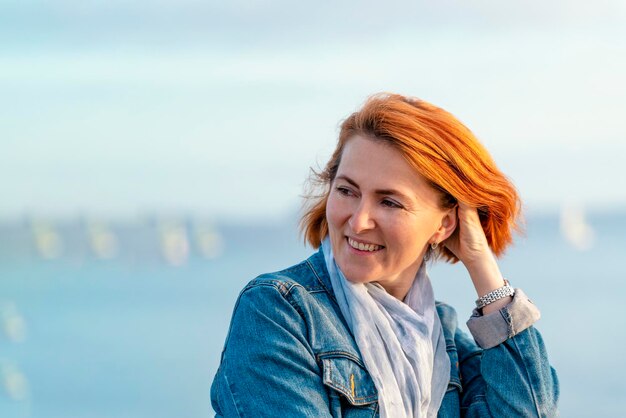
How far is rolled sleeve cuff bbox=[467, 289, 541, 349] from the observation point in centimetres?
258

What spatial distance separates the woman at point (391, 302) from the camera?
91.3 inches

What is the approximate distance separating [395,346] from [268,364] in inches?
16.9

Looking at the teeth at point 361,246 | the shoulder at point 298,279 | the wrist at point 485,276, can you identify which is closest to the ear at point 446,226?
the wrist at point 485,276

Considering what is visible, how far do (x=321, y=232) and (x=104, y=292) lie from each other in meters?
16.1

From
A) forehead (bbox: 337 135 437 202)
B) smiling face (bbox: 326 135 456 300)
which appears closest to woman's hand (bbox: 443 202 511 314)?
smiling face (bbox: 326 135 456 300)

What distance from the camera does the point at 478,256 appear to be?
2656 mm

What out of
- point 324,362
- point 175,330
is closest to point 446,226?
point 324,362

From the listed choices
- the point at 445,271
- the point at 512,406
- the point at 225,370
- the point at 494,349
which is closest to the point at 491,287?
the point at 494,349

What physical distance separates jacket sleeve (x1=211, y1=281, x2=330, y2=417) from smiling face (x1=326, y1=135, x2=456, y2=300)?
243 millimetres

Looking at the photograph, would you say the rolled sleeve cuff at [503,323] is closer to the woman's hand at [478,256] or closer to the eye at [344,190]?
the woman's hand at [478,256]

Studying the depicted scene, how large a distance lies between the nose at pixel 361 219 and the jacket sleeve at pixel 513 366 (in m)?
0.47

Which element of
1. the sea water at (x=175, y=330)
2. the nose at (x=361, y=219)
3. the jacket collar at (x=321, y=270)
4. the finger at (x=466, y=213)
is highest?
the nose at (x=361, y=219)

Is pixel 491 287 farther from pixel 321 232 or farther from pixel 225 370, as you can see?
pixel 225 370

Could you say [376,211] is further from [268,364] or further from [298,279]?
[268,364]
